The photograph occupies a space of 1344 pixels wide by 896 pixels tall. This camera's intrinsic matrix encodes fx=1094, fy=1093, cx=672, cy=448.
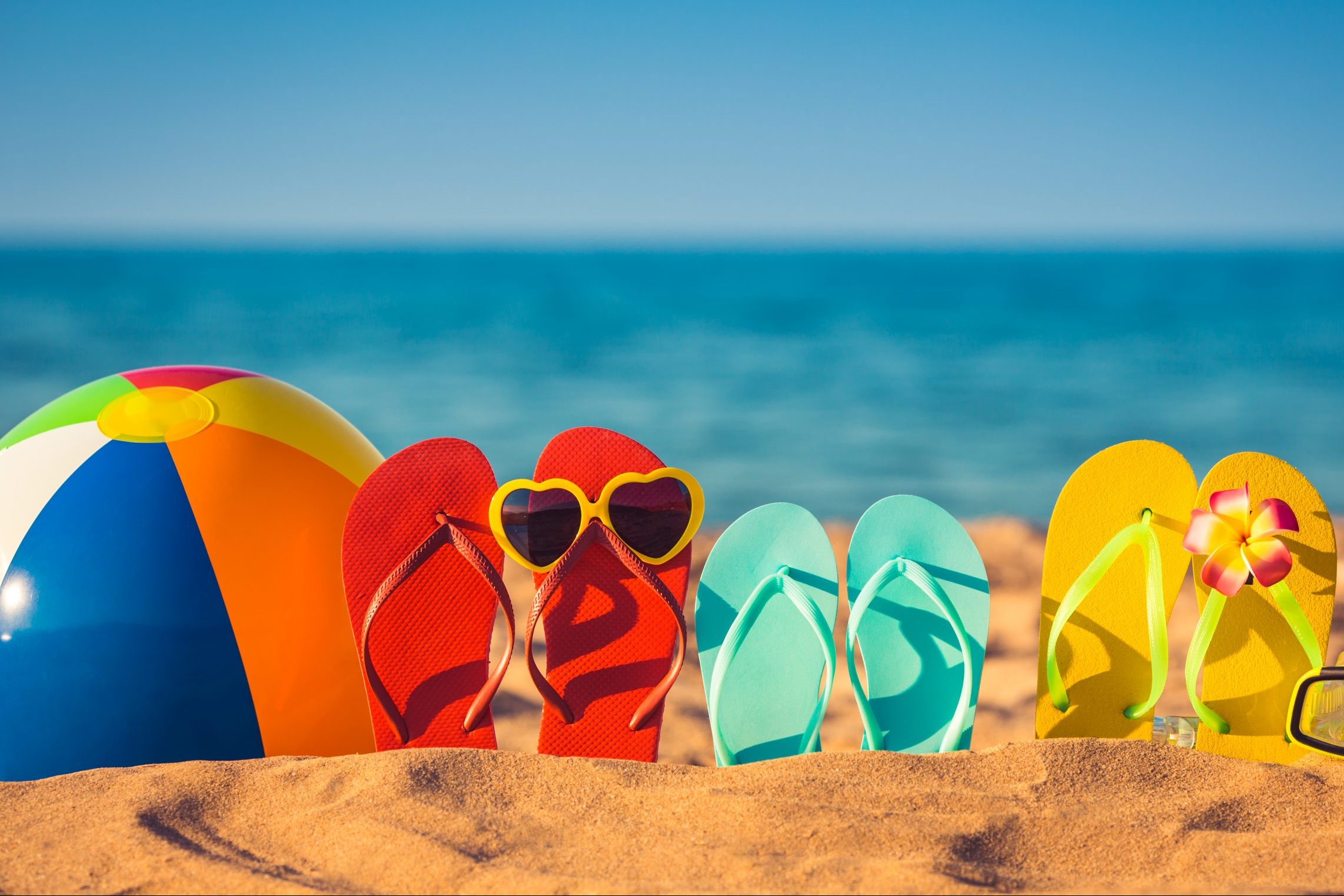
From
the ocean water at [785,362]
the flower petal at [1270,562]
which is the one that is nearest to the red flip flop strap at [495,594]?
the flower petal at [1270,562]

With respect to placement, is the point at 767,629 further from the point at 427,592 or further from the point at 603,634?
the point at 427,592

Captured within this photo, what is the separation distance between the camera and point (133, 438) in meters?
2.35

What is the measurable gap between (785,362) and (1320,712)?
18.1 m

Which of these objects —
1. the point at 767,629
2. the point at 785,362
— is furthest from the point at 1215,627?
the point at 785,362

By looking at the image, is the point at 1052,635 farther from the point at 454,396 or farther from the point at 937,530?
the point at 454,396

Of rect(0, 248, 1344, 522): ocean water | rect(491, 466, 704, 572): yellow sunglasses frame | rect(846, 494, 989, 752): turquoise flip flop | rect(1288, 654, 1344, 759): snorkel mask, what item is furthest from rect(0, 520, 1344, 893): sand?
rect(0, 248, 1344, 522): ocean water

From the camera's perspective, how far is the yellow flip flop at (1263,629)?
91.2 inches

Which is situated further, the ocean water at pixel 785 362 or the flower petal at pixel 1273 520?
the ocean water at pixel 785 362

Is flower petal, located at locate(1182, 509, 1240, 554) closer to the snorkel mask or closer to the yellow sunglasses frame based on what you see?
the snorkel mask

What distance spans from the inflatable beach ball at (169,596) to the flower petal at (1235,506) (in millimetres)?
1832

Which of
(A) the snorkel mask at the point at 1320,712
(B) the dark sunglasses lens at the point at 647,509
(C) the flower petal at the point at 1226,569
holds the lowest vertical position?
(A) the snorkel mask at the point at 1320,712

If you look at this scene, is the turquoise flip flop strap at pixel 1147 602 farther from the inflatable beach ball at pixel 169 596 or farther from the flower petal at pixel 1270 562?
the inflatable beach ball at pixel 169 596

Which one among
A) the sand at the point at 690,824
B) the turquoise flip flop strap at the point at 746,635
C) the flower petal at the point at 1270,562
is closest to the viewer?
the sand at the point at 690,824

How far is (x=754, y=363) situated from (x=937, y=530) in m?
17.9
